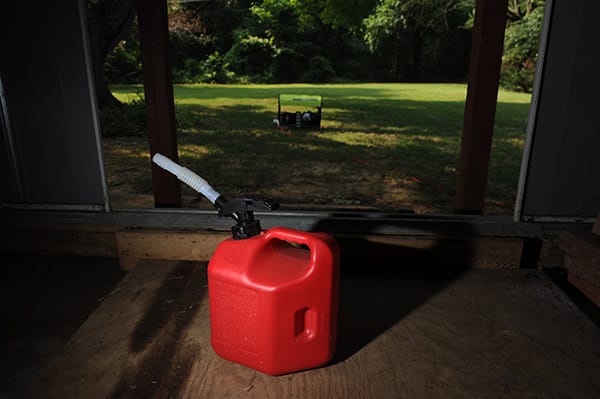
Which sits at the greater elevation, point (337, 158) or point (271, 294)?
point (271, 294)

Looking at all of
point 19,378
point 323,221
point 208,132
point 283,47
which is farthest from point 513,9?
point 19,378

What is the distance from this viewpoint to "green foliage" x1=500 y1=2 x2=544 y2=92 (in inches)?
744

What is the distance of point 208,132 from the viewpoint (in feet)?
27.9

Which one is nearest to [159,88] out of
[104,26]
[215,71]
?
[104,26]

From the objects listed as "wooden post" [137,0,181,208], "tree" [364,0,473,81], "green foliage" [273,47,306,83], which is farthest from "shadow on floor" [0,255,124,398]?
"tree" [364,0,473,81]

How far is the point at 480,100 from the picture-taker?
278cm

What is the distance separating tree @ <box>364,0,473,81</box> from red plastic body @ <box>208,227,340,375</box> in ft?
84.2

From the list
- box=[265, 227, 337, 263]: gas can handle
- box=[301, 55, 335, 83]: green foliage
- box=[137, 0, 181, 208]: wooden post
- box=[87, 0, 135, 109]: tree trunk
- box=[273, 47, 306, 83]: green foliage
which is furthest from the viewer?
box=[301, 55, 335, 83]: green foliage

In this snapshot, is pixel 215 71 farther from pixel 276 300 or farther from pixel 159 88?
pixel 276 300

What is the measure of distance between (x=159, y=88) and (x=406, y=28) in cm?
2725

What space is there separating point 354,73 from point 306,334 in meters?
27.9

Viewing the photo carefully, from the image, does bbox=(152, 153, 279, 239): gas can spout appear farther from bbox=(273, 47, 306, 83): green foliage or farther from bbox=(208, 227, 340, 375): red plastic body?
bbox=(273, 47, 306, 83): green foliage

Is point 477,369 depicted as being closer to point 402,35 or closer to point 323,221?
point 323,221

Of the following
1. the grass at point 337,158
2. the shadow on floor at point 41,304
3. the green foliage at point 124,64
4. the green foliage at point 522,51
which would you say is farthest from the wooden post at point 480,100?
the green foliage at point 124,64
